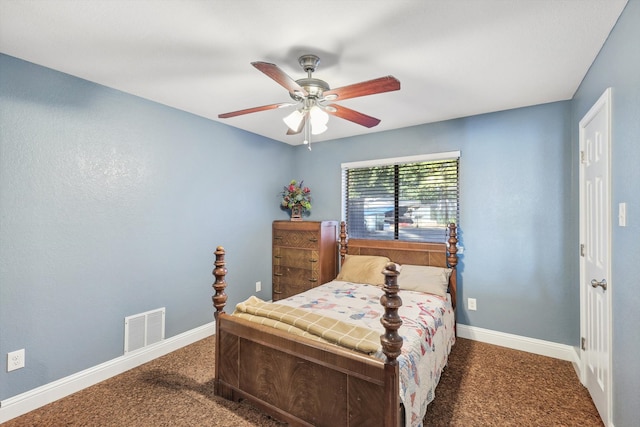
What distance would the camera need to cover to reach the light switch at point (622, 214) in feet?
5.25

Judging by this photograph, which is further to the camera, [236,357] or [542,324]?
[542,324]

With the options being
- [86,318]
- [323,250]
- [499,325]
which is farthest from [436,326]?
[86,318]

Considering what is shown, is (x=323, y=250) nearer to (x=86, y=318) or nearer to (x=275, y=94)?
(x=275, y=94)

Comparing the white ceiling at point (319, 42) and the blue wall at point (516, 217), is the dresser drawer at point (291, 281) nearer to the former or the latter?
the blue wall at point (516, 217)

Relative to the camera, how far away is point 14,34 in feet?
5.95

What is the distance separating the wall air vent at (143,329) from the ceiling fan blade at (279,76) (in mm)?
2518

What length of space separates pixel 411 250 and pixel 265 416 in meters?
2.32

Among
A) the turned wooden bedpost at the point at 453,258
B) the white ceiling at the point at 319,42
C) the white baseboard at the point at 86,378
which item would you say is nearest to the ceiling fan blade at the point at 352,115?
the white ceiling at the point at 319,42

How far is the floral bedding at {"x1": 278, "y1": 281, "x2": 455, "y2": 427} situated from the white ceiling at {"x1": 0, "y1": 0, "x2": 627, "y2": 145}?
192cm

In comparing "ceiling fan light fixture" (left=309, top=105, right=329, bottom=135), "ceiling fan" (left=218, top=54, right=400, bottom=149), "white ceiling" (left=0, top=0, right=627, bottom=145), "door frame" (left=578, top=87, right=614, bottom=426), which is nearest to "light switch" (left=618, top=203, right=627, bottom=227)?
"door frame" (left=578, top=87, right=614, bottom=426)

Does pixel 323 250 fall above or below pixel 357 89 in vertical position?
below

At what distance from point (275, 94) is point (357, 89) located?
3.76 ft

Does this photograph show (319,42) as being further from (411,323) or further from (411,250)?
(411,250)

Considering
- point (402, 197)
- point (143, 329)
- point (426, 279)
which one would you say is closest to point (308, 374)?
point (426, 279)
